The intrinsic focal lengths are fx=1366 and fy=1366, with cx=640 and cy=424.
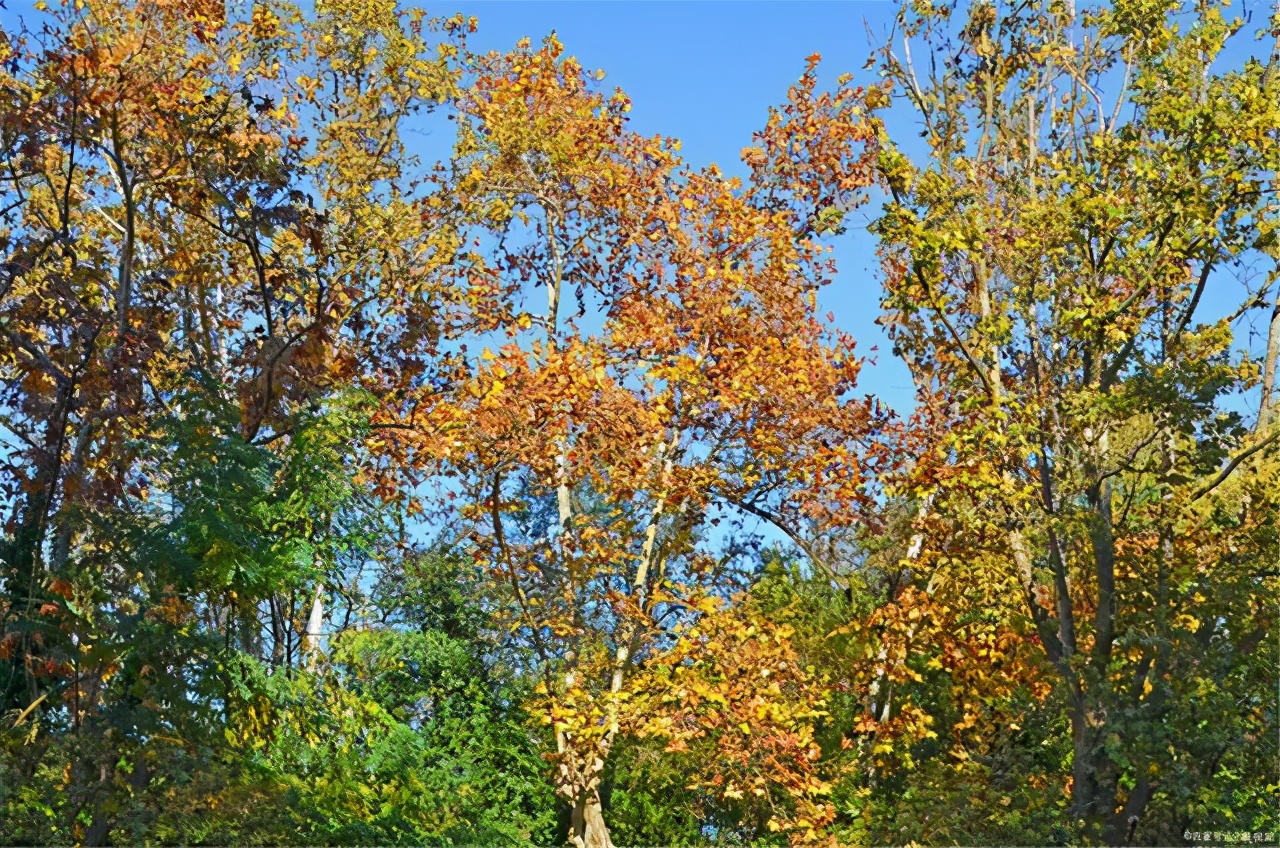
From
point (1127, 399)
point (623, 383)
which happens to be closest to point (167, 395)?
point (623, 383)

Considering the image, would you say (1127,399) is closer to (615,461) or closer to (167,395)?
(615,461)

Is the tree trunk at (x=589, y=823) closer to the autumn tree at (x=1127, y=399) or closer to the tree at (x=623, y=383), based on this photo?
the tree at (x=623, y=383)

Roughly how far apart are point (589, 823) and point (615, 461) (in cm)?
371

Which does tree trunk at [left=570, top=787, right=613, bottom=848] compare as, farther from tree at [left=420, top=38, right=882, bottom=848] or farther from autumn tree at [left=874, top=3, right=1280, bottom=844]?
autumn tree at [left=874, top=3, right=1280, bottom=844]

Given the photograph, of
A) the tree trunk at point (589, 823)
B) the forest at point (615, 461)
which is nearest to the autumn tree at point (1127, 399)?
the forest at point (615, 461)

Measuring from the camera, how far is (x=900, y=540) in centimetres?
1454

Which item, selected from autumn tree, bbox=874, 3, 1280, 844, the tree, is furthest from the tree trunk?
autumn tree, bbox=874, 3, 1280, 844

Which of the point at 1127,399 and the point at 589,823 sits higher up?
the point at 1127,399

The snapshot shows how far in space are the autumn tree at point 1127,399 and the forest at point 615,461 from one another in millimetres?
49

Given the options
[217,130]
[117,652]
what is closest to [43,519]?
[117,652]

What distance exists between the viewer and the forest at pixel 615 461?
10.5m

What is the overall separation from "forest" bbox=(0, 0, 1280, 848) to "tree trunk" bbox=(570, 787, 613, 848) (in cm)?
6

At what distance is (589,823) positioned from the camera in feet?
45.7

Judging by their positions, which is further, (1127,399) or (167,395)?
(167,395)
